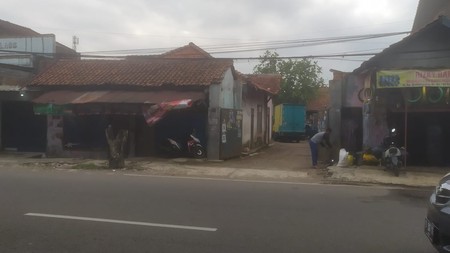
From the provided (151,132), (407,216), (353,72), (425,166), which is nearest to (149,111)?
(151,132)

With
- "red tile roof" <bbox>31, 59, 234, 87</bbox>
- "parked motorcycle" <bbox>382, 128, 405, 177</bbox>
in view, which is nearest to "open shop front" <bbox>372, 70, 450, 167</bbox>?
"parked motorcycle" <bbox>382, 128, 405, 177</bbox>

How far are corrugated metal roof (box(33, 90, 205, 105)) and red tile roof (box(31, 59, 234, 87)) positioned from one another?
37 centimetres

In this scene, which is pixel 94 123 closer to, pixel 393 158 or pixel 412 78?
pixel 393 158

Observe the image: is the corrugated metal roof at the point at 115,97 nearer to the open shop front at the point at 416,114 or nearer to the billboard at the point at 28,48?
the billboard at the point at 28,48

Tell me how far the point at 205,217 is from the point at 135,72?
1312cm

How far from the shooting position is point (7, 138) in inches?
824

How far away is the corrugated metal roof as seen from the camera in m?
17.4

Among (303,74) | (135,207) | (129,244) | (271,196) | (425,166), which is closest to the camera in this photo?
(129,244)

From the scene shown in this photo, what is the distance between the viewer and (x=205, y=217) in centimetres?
760

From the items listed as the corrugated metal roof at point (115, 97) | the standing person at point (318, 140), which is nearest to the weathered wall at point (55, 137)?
the corrugated metal roof at point (115, 97)

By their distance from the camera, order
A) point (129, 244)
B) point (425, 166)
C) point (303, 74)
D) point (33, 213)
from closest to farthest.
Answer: point (129, 244), point (33, 213), point (425, 166), point (303, 74)

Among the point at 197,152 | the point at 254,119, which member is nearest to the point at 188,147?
the point at 197,152

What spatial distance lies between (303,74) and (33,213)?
4175 cm

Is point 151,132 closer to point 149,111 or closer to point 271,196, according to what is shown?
point 149,111
